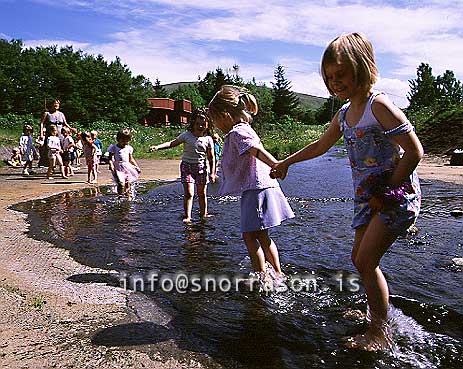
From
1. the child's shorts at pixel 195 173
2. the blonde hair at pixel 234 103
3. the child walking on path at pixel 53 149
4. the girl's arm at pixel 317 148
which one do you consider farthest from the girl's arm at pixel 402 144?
the child walking on path at pixel 53 149

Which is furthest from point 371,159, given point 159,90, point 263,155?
point 159,90

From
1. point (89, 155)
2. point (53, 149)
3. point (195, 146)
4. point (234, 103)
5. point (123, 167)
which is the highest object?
point (234, 103)

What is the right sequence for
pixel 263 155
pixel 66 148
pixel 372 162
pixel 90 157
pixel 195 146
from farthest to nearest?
pixel 66 148, pixel 90 157, pixel 195 146, pixel 263 155, pixel 372 162

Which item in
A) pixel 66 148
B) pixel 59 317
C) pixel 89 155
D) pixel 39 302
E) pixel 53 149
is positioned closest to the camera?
pixel 59 317

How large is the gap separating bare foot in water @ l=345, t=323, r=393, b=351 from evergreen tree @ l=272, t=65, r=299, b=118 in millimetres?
94150

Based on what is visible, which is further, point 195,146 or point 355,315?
point 195,146

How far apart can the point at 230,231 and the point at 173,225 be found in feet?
2.87

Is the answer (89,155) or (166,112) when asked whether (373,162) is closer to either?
(89,155)

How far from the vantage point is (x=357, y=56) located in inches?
115

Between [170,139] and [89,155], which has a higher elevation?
Result: [170,139]

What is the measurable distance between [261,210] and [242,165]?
16.5 inches

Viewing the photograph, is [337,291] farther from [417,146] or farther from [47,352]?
[47,352]

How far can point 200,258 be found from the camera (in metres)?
4.98

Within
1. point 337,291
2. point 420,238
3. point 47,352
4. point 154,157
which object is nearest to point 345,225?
point 420,238
